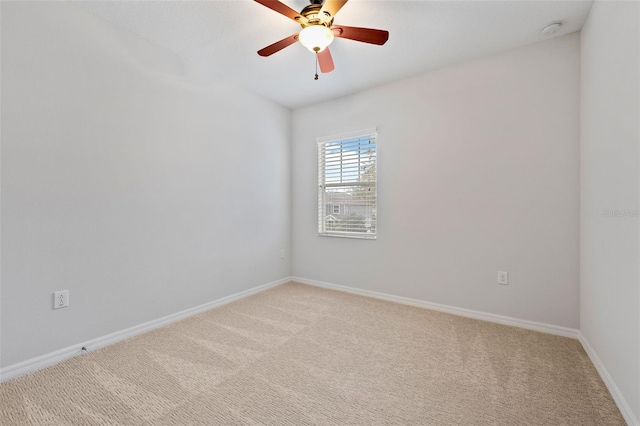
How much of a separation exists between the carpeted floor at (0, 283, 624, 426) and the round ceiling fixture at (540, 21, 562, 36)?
2445 mm

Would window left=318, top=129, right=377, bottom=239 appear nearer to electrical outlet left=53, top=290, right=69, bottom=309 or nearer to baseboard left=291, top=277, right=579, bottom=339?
baseboard left=291, top=277, right=579, bottom=339

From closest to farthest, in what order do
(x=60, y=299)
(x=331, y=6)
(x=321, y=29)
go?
(x=331, y=6) → (x=321, y=29) → (x=60, y=299)

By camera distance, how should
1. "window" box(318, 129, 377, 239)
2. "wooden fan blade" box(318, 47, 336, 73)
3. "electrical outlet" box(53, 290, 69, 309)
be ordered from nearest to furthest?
"electrical outlet" box(53, 290, 69, 309), "wooden fan blade" box(318, 47, 336, 73), "window" box(318, 129, 377, 239)

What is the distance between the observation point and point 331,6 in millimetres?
1676

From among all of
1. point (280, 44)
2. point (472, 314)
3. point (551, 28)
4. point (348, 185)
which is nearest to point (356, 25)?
point (280, 44)

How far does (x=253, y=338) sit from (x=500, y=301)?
223 centimetres

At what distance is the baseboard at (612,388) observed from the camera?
1344 millimetres

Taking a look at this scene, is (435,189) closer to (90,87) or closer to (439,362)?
(439,362)

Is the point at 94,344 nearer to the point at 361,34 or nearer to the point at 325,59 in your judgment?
the point at 325,59

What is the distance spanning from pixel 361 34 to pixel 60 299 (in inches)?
107

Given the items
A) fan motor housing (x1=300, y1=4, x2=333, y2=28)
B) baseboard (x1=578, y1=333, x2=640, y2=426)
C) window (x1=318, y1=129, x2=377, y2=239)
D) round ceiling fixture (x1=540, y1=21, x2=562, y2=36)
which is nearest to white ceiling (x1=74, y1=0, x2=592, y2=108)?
round ceiling fixture (x1=540, y1=21, x2=562, y2=36)

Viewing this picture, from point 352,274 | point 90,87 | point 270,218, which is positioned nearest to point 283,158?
point 270,218

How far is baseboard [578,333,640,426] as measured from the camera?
1344 mm

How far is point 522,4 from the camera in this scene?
6.41 feet
